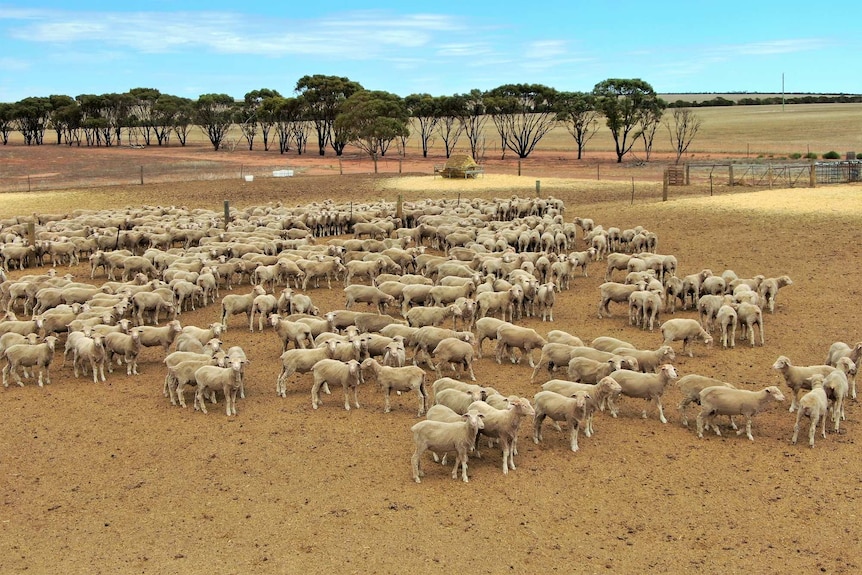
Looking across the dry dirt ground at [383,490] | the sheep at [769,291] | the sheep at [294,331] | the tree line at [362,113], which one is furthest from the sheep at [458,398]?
the tree line at [362,113]

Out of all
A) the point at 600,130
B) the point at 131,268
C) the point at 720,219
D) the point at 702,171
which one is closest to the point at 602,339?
the point at 131,268

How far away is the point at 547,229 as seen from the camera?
30.0m

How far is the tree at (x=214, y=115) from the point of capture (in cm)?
11831

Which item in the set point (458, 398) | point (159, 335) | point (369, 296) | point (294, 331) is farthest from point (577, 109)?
point (458, 398)

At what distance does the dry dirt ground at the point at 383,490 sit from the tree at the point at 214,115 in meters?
107

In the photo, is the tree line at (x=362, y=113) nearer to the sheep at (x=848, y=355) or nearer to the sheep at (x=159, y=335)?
the sheep at (x=159, y=335)

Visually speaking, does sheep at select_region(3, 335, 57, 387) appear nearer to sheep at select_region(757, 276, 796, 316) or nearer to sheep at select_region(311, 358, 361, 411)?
sheep at select_region(311, 358, 361, 411)

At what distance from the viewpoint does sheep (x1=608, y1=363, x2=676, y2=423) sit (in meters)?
13.9

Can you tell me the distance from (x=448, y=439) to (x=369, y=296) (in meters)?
9.72

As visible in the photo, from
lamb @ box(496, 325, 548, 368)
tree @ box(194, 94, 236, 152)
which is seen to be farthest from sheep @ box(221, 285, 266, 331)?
tree @ box(194, 94, 236, 152)

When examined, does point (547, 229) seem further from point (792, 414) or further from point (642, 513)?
point (642, 513)

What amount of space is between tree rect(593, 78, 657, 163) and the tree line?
113mm

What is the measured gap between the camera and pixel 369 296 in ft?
68.8

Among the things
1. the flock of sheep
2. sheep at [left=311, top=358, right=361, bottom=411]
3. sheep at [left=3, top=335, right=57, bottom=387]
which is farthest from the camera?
sheep at [left=3, top=335, right=57, bottom=387]
